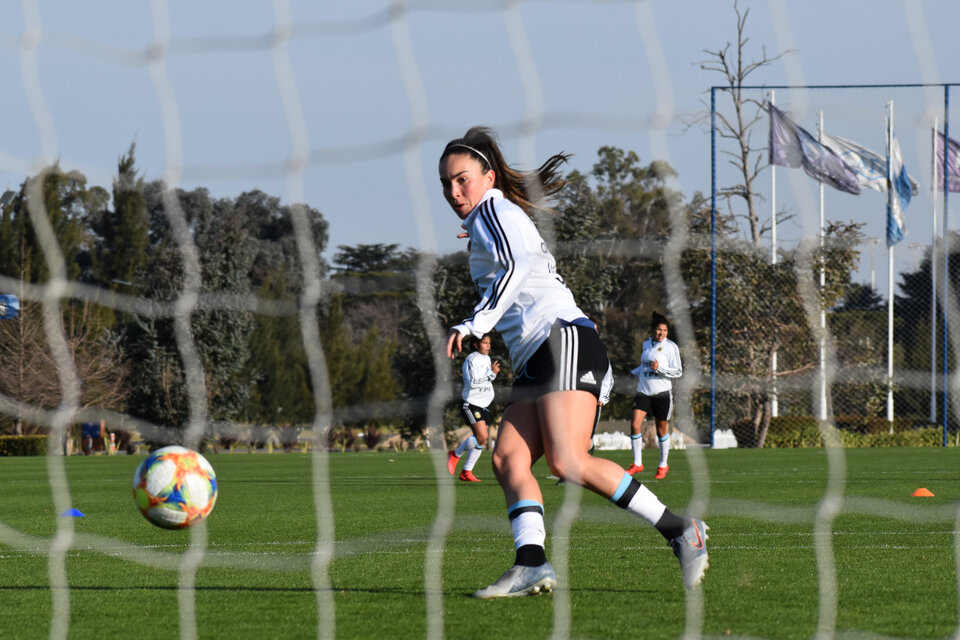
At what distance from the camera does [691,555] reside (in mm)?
5062

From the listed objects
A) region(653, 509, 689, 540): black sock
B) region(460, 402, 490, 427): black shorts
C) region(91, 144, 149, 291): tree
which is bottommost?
region(653, 509, 689, 540): black sock

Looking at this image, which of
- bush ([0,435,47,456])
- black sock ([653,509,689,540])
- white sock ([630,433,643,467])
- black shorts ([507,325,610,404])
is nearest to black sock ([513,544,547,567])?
A: black sock ([653,509,689,540])

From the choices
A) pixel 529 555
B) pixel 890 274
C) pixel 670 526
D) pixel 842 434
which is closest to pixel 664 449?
pixel 670 526

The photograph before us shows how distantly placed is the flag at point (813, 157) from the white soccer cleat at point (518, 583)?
19493 mm

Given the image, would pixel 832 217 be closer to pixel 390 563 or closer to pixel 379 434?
pixel 379 434

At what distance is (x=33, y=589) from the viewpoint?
17.9 feet

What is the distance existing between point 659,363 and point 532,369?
8.64m

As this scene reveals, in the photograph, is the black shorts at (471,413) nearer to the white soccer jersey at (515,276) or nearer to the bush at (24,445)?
the white soccer jersey at (515,276)

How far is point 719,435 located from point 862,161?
831 cm

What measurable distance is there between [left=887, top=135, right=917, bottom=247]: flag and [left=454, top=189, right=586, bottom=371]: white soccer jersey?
64.0ft

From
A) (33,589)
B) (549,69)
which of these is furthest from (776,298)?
(33,589)

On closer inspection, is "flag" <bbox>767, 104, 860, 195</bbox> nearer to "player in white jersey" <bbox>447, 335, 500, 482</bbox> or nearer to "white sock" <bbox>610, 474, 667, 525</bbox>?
"player in white jersey" <bbox>447, 335, 500, 482</bbox>

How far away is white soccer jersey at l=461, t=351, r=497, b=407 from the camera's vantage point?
1248 centimetres

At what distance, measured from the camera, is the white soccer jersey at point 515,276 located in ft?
A: 15.8
